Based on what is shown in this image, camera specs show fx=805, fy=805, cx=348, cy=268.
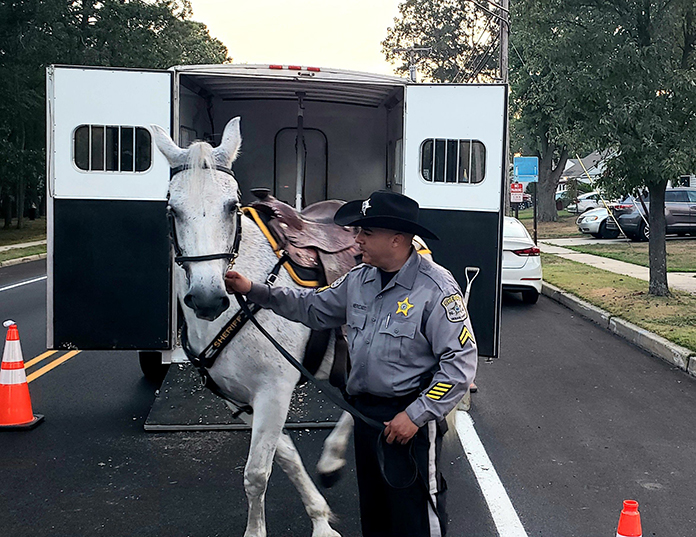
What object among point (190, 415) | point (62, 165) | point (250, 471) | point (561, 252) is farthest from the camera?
point (561, 252)

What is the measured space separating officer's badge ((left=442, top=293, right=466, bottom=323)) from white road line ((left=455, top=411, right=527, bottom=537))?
200cm

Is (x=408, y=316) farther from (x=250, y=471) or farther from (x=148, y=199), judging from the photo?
(x=148, y=199)

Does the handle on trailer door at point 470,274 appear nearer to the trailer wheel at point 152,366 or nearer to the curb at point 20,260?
the trailer wheel at point 152,366

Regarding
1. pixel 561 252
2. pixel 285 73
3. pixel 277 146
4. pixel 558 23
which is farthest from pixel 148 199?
pixel 561 252

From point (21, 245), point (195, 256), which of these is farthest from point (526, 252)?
point (21, 245)

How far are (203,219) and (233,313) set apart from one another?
2.22 ft

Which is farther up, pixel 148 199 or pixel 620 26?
pixel 620 26

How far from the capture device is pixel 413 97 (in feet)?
21.4

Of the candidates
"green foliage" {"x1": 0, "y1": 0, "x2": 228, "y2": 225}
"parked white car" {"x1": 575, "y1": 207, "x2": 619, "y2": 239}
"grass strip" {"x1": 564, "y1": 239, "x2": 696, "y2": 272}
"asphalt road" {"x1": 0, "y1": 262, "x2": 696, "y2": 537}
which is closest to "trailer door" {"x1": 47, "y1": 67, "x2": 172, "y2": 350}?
"asphalt road" {"x1": 0, "y1": 262, "x2": 696, "y2": 537}

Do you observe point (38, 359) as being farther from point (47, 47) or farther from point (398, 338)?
point (47, 47)

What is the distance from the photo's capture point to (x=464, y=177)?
21.9 feet

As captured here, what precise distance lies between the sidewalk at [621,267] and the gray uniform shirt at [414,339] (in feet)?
42.7

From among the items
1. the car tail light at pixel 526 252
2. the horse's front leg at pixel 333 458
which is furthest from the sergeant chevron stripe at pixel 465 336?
the car tail light at pixel 526 252

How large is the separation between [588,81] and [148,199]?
8.80 metres
